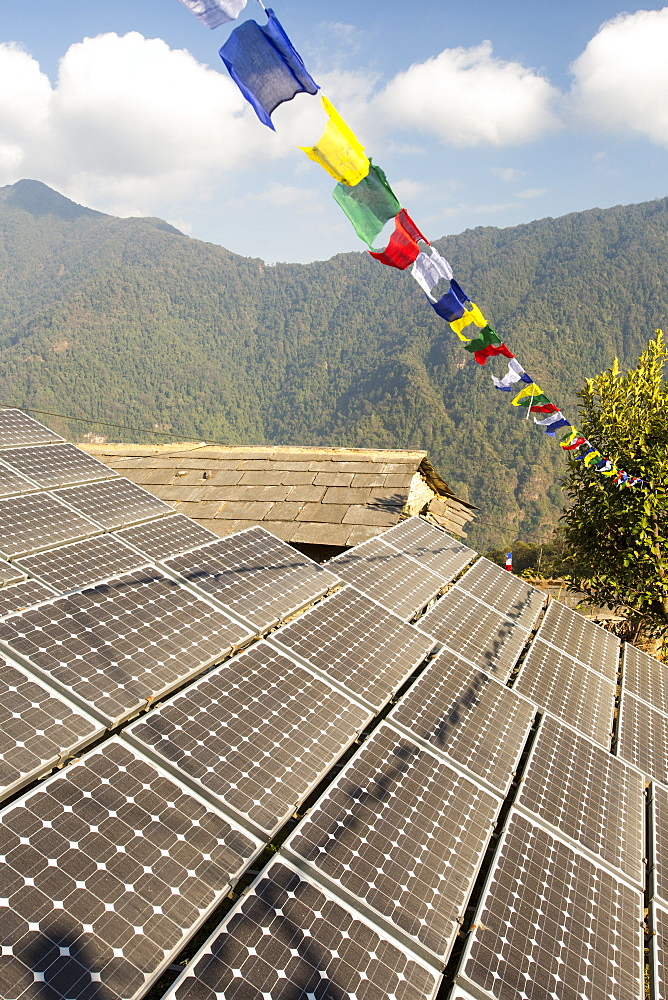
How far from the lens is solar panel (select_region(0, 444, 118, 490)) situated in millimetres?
10172

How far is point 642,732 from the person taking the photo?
8.30 meters

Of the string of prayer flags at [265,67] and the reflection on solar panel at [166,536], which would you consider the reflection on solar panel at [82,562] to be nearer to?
the reflection on solar panel at [166,536]

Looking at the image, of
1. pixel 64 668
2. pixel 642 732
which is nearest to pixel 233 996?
pixel 64 668

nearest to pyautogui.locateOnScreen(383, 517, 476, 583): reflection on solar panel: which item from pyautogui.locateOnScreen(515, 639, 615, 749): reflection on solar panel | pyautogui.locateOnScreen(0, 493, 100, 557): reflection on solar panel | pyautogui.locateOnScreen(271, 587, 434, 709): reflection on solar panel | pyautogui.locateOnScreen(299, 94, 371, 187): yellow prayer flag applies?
pyautogui.locateOnScreen(515, 639, 615, 749): reflection on solar panel

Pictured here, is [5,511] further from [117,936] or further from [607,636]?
[607,636]

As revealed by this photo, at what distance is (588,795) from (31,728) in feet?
19.4

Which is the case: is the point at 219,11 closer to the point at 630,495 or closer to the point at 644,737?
the point at 644,737

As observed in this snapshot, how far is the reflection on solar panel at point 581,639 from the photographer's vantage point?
32.2 feet

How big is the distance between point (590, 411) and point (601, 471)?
2.50 meters

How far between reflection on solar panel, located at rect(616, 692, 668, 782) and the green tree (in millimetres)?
4985

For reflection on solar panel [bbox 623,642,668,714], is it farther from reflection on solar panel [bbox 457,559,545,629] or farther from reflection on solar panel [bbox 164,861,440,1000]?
reflection on solar panel [bbox 164,861,440,1000]

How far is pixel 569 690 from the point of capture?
862 centimetres

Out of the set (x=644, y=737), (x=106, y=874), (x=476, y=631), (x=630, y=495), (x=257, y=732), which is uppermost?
(x=106, y=874)

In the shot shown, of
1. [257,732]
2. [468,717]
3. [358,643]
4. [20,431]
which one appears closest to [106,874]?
[257,732]
